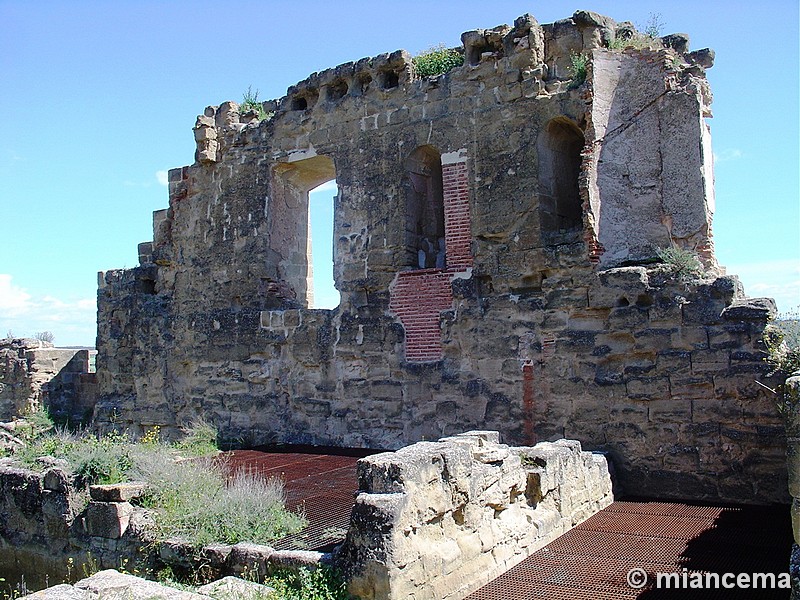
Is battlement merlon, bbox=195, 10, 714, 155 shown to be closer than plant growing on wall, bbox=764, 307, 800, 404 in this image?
No

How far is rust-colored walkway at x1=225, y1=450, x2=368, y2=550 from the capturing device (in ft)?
18.2

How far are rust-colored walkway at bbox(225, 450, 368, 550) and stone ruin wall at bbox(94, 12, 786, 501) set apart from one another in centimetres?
87

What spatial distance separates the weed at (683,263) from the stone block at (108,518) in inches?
214

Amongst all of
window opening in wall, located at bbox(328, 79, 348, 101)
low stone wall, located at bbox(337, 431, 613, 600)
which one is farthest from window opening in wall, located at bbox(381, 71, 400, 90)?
low stone wall, located at bbox(337, 431, 613, 600)

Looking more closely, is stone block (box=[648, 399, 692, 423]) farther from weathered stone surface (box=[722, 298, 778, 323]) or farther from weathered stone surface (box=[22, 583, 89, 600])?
weathered stone surface (box=[22, 583, 89, 600])

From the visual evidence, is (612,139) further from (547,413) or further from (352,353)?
(352,353)

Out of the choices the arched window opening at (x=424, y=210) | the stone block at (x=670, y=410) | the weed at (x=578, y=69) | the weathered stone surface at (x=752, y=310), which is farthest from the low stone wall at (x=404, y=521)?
the weed at (x=578, y=69)

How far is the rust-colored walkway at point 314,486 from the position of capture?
554 cm

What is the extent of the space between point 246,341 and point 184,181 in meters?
2.92

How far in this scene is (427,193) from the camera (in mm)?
9828

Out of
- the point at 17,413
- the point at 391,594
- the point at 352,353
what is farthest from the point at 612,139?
the point at 17,413

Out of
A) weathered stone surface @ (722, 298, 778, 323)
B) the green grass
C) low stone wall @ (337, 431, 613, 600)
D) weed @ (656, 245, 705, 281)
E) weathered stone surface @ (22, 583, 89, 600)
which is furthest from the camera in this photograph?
weed @ (656, 245, 705, 281)

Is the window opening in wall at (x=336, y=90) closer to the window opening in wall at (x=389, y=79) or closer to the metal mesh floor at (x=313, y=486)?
the window opening in wall at (x=389, y=79)

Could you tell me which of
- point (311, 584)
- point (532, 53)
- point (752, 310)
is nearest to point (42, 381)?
point (532, 53)
